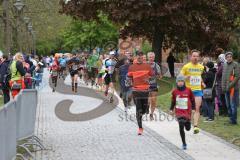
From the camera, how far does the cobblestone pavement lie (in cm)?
1172

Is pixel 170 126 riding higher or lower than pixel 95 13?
lower

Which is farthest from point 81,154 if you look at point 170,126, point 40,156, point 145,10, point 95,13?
point 95,13

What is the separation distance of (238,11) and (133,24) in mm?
6217

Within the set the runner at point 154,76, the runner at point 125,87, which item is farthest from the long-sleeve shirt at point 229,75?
the runner at point 125,87

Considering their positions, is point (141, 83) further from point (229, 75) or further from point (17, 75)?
point (17, 75)

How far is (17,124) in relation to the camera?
10.8m

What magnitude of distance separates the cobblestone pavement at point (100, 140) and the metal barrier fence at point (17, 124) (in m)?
0.44

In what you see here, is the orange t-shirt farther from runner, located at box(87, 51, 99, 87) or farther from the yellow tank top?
runner, located at box(87, 51, 99, 87)

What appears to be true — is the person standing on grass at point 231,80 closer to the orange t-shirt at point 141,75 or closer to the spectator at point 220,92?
the spectator at point 220,92

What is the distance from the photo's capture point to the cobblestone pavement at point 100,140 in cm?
1172

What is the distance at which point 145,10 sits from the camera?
36125 mm

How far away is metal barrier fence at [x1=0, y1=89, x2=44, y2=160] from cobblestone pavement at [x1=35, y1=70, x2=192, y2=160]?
44 centimetres

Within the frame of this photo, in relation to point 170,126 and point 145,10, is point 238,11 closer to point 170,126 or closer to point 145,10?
point 145,10

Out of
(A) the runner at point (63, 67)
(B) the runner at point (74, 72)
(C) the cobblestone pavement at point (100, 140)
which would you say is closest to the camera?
(C) the cobblestone pavement at point (100, 140)
